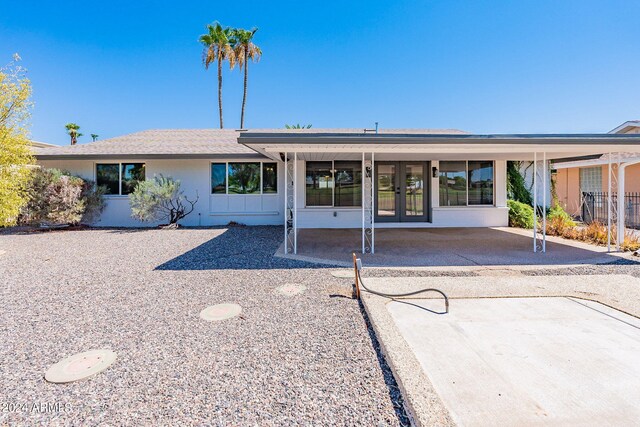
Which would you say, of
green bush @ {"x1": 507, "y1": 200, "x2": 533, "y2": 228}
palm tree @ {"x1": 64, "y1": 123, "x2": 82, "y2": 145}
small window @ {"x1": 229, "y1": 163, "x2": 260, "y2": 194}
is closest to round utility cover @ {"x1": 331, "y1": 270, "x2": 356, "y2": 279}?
small window @ {"x1": 229, "y1": 163, "x2": 260, "y2": 194}

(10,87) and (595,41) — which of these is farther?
(595,41)

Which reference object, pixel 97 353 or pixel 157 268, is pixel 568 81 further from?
pixel 97 353

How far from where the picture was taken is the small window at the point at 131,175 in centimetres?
1198

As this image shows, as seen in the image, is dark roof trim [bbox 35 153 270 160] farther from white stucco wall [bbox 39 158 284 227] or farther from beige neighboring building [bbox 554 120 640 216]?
beige neighboring building [bbox 554 120 640 216]

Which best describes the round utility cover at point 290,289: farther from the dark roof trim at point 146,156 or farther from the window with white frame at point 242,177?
the window with white frame at point 242,177

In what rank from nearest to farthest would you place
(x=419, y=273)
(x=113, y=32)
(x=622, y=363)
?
(x=622, y=363), (x=419, y=273), (x=113, y=32)

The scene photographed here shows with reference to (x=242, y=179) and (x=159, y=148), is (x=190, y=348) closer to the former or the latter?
(x=242, y=179)

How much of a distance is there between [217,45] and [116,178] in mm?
16816

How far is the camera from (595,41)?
11.4m

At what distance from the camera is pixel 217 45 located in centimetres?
2408

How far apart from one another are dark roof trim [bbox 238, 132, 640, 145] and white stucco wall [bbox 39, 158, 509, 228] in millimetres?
5458

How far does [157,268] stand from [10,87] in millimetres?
6511

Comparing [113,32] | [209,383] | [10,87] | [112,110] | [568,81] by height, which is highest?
[113,32]

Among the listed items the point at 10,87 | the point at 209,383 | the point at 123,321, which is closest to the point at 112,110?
the point at 10,87
